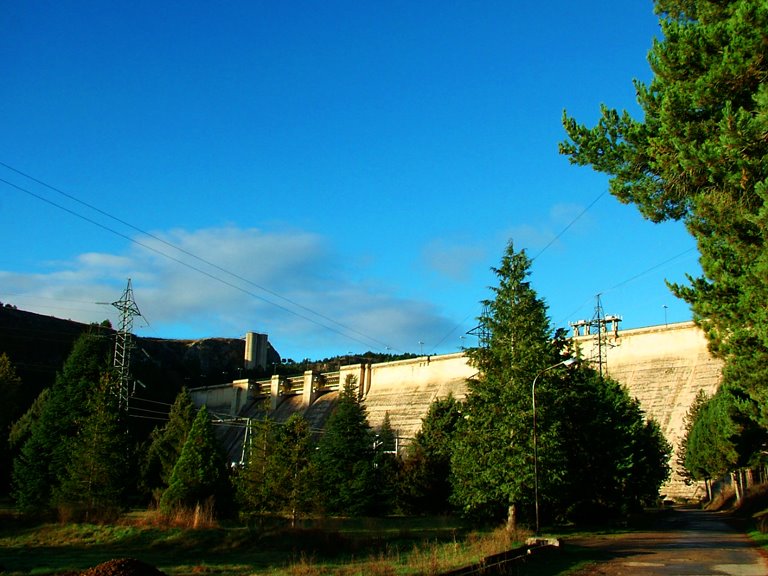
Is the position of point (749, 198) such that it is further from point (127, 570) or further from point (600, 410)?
point (600, 410)

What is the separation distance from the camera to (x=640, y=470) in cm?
4103

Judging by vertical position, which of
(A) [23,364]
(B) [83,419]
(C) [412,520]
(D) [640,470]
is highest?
(A) [23,364]

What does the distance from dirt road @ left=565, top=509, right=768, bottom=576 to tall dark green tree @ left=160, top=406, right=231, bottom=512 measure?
17.4 metres

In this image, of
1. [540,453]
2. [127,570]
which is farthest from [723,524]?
[127,570]

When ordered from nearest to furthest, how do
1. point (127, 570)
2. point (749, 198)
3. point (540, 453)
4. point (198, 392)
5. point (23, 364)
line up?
point (127, 570) → point (749, 198) → point (540, 453) → point (23, 364) → point (198, 392)

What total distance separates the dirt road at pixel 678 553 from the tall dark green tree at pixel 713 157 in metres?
5.00

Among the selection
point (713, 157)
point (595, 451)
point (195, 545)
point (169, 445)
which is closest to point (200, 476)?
point (195, 545)

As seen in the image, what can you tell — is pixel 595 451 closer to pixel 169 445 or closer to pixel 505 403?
pixel 505 403

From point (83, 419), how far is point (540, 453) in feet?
84.2

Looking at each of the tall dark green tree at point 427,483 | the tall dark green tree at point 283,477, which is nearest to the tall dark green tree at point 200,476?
the tall dark green tree at point 283,477

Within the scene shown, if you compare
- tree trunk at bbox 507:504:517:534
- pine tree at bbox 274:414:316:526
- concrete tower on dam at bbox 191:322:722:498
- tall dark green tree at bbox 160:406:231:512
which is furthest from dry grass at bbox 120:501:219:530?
concrete tower on dam at bbox 191:322:722:498

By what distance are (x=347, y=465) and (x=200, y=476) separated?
31.3 ft

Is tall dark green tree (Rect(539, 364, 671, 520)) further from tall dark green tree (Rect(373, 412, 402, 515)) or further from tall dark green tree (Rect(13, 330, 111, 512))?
tall dark green tree (Rect(13, 330, 111, 512))

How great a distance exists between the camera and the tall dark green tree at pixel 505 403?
102ft
